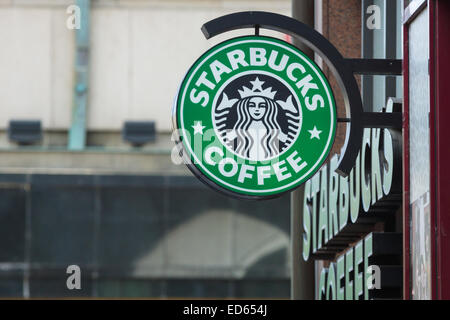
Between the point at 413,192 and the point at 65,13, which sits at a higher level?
the point at 65,13

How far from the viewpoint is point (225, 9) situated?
28500 mm

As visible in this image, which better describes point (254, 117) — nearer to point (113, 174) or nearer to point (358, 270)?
point (358, 270)

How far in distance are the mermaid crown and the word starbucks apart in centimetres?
106

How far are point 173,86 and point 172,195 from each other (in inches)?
102

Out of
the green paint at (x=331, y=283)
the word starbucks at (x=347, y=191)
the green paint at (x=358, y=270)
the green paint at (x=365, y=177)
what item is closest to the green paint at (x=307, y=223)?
the word starbucks at (x=347, y=191)

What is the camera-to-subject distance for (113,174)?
2789 cm

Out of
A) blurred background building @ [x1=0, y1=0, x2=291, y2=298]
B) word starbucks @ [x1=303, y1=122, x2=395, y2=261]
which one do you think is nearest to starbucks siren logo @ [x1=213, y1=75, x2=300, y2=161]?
word starbucks @ [x1=303, y1=122, x2=395, y2=261]

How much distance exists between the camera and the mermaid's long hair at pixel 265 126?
27.3ft

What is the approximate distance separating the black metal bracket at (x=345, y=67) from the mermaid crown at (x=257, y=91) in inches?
15.2

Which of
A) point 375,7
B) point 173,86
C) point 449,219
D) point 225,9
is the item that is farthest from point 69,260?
point 449,219

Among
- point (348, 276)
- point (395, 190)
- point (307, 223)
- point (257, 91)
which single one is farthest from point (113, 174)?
point (257, 91)

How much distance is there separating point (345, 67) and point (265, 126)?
2.51 feet

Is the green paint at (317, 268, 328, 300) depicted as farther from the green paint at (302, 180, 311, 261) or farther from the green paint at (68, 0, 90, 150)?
the green paint at (68, 0, 90, 150)

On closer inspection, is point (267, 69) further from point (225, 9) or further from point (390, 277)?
point (225, 9)
